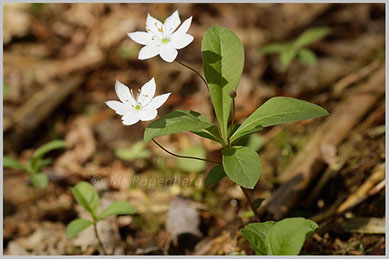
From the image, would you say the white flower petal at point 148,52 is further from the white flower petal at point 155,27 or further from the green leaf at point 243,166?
the green leaf at point 243,166

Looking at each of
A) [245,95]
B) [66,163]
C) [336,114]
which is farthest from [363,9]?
[66,163]

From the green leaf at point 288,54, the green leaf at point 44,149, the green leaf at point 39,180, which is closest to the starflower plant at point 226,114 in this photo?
the green leaf at point 44,149

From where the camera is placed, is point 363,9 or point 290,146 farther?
point 363,9

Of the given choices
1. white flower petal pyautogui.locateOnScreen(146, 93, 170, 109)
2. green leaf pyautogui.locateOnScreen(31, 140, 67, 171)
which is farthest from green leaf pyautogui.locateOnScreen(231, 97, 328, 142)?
green leaf pyautogui.locateOnScreen(31, 140, 67, 171)

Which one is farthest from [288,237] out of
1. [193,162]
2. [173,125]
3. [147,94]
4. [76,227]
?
[193,162]

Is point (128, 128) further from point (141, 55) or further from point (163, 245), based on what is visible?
point (141, 55)

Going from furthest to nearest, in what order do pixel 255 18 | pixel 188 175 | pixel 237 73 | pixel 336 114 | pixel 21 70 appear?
pixel 255 18, pixel 21 70, pixel 188 175, pixel 336 114, pixel 237 73

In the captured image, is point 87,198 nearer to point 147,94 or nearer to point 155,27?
point 147,94
